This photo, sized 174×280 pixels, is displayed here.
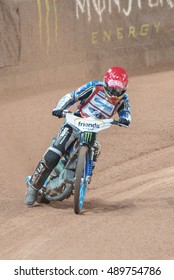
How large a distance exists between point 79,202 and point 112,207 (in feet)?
2.33

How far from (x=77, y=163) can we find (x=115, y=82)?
1072 millimetres

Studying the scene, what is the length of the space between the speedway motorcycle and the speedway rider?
13cm

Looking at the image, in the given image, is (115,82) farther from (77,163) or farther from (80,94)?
(77,163)

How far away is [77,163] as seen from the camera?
9000mm

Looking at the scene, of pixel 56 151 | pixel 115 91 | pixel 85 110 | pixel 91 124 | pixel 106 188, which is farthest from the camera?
pixel 106 188

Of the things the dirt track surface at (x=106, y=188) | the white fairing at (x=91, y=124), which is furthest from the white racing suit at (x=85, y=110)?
the dirt track surface at (x=106, y=188)

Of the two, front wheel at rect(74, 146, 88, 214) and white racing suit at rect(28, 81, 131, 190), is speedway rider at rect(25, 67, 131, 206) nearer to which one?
white racing suit at rect(28, 81, 131, 190)

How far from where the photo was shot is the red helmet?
30.1ft

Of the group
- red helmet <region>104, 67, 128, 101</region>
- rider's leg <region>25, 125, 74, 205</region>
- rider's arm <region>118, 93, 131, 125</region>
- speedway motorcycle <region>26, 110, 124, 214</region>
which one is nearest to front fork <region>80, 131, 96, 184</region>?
speedway motorcycle <region>26, 110, 124, 214</region>

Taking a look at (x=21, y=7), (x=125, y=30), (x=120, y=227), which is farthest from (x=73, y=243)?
(x=125, y=30)

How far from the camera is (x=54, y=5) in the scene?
1480cm

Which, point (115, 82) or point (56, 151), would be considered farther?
point (56, 151)

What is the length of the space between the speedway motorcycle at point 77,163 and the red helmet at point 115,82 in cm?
36

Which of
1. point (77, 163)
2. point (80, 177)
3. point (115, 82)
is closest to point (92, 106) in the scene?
point (115, 82)
